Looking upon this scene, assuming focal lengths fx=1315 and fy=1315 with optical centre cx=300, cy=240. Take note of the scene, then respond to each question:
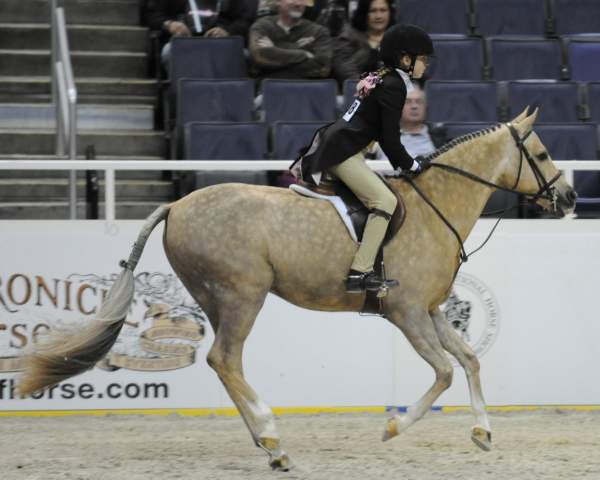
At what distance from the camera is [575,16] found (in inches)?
480

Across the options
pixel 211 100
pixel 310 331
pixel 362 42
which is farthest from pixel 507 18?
pixel 310 331

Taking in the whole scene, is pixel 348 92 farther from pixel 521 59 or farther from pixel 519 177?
pixel 519 177

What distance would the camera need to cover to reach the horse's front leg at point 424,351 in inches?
277

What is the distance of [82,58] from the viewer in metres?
12.1

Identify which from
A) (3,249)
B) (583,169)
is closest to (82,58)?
(3,249)

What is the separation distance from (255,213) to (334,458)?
1402 millimetres

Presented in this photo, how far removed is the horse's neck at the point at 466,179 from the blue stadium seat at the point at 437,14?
4.23 meters

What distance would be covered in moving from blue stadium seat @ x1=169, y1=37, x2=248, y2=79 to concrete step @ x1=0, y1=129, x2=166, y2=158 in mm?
660

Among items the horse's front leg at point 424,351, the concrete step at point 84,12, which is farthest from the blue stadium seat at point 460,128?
the concrete step at point 84,12

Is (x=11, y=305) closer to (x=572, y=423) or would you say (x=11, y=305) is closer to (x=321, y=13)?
(x=572, y=423)

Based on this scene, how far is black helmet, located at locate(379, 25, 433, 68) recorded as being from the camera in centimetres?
718

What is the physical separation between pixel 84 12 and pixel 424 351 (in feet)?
22.1

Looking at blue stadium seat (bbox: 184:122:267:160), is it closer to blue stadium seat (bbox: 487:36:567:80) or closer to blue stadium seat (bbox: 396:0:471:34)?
blue stadium seat (bbox: 396:0:471:34)

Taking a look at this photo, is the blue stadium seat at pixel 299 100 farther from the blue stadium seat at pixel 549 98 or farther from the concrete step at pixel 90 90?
the concrete step at pixel 90 90
